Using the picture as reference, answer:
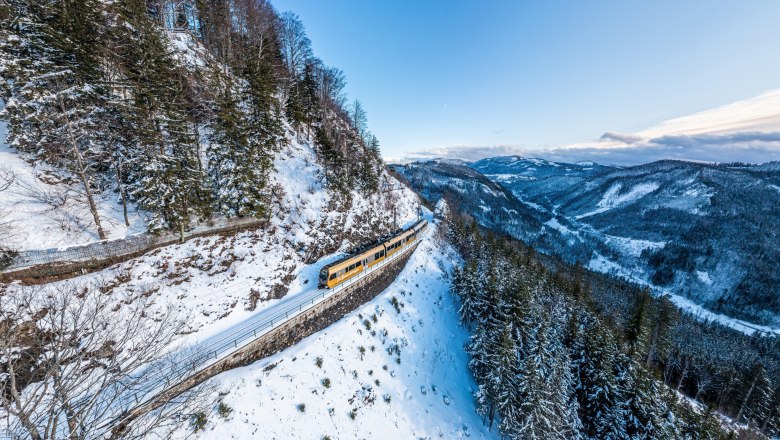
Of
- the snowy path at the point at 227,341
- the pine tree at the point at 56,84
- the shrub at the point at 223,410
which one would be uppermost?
the pine tree at the point at 56,84

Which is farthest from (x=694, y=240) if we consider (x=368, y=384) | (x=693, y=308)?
(x=368, y=384)

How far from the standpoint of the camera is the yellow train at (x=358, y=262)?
23.0m

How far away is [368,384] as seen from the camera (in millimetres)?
20203

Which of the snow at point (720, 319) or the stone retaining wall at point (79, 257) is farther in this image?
the snow at point (720, 319)

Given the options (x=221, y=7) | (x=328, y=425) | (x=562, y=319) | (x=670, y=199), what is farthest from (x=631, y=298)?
(x=670, y=199)

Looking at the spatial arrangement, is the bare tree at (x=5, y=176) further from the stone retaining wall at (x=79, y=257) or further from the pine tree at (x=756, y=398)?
the pine tree at (x=756, y=398)

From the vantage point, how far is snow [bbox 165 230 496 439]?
49.4 feet

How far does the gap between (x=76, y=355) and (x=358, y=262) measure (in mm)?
18252

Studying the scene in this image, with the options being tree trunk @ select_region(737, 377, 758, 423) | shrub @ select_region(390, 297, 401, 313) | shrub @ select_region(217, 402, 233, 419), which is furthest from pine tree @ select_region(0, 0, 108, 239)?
tree trunk @ select_region(737, 377, 758, 423)

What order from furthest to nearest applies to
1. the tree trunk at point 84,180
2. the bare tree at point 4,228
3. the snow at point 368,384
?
the tree trunk at point 84,180, the snow at point 368,384, the bare tree at point 4,228

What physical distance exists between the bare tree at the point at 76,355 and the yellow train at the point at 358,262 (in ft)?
34.8

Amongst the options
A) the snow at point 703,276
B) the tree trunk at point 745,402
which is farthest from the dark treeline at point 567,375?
the snow at point 703,276

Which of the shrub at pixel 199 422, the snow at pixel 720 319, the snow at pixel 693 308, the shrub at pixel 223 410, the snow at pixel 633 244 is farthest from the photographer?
the snow at pixel 633 244

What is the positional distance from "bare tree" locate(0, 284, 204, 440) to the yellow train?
34.8ft
